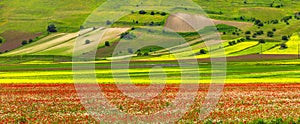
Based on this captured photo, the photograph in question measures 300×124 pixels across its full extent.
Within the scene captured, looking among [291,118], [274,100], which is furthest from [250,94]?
[291,118]

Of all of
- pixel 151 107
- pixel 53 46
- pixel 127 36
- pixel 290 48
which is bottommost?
pixel 53 46

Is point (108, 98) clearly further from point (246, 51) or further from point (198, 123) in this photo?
point (246, 51)

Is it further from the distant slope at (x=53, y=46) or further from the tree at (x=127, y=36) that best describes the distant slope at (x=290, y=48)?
the distant slope at (x=53, y=46)

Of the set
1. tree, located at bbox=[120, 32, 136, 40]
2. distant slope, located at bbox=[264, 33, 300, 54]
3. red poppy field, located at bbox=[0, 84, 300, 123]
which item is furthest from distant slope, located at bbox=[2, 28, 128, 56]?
red poppy field, located at bbox=[0, 84, 300, 123]

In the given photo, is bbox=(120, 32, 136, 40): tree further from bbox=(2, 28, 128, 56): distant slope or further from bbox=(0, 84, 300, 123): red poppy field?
bbox=(0, 84, 300, 123): red poppy field

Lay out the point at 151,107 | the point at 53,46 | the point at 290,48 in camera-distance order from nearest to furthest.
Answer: the point at 151,107
the point at 290,48
the point at 53,46

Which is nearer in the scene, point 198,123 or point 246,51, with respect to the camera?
point 198,123

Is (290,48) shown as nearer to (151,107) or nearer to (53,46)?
(53,46)

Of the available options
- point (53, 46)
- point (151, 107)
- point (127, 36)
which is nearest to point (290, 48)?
point (127, 36)
